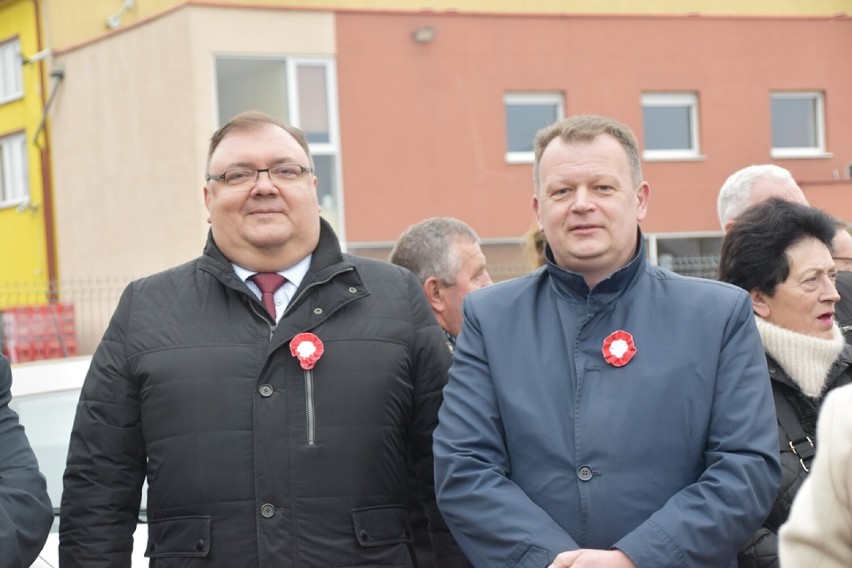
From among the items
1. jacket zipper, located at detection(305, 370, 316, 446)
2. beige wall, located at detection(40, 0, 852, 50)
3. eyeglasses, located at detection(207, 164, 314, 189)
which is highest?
beige wall, located at detection(40, 0, 852, 50)

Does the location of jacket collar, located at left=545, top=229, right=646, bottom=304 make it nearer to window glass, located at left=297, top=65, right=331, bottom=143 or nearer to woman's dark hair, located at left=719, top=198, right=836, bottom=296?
woman's dark hair, located at left=719, top=198, right=836, bottom=296

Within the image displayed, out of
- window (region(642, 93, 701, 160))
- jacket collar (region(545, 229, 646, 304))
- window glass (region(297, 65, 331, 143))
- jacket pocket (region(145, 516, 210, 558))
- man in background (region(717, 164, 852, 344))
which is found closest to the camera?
jacket collar (region(545, 229, 646, 304))

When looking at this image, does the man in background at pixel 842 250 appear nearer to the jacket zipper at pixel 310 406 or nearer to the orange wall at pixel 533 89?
the jacket zipper at pixel 310 406

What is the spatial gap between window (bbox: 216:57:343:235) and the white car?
1460cm

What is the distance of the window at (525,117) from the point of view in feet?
71.2

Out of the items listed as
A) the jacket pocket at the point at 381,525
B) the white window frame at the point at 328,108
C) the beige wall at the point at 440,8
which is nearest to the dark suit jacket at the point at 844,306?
the jacket pocket at the point at 381,525

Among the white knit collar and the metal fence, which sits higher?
the white knit collar

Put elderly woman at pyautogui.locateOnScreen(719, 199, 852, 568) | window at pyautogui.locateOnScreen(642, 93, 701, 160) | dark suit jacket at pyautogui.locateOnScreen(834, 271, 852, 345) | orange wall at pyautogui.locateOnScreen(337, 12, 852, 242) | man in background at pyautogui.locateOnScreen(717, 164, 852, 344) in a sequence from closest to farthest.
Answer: elderly woman at pyautogui.locateOnScreen(719, 199, 852, 568)
dark suit jacket at pyautogui.locateOnScreen(834, 271, 852, 345)
man in background at pyautogui.locateOnScreen(717, 164, 852, 344)
orange wall at pyautogui.locateOnScreen(337, 12, 852, 242)
window at pyautogui.locateOnScreen(642, 93, 701, 160)

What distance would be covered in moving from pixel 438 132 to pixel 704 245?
5.61 m

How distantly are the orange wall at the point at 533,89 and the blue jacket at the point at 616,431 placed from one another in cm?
1701

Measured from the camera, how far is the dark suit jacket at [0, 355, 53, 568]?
11.0 ft

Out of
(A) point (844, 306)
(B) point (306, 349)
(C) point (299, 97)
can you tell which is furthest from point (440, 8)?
(B) point (306, 349)

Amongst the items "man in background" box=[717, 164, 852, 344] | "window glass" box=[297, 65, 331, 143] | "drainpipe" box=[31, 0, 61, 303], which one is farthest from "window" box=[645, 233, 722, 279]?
"man in background" box=[717, 164, 852, 344]

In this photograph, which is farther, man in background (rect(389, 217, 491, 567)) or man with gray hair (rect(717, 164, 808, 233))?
man with gray hair (rect(717, 164, 808, 233))
